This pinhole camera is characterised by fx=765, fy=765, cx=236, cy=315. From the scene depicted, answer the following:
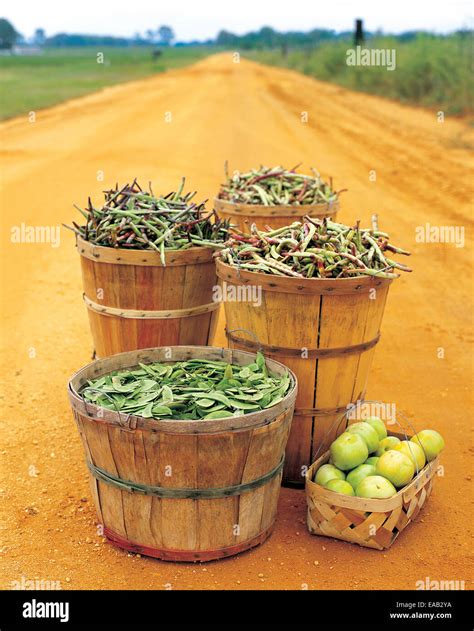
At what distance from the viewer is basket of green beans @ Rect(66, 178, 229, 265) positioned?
19.0 feet

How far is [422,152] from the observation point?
19969 millimetres

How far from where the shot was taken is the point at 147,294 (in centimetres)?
581

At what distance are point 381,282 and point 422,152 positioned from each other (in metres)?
15.8

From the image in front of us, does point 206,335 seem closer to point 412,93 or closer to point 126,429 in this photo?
point 126,429

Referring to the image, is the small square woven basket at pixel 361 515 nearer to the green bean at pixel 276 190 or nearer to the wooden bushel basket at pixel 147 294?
the wooden bushel basket at pixel 147 294

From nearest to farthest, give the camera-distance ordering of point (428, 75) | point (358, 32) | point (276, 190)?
point (276, 190) < point (428, 75) < point (358, 32)

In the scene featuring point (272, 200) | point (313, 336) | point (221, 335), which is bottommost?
point (221, 335)

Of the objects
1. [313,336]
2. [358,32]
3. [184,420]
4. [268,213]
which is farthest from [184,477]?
[358,32]

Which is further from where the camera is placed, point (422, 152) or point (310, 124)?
point (310, 124)

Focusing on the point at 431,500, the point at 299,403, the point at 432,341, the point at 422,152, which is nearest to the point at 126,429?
the point at 299,403

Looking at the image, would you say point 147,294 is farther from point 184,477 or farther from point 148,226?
point 184,477

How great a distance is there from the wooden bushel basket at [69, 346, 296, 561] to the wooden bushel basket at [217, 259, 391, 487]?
1.95 feet

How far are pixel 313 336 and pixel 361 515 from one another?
119 cm

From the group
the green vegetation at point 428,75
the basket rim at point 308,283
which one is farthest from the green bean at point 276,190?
the green vegetation at point 428,75
